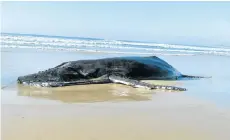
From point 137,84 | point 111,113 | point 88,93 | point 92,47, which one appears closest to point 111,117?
point 111,113

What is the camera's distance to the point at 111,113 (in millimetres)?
5438

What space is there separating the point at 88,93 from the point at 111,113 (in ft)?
5.96

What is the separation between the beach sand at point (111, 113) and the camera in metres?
4.32

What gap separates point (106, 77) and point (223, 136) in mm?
4689

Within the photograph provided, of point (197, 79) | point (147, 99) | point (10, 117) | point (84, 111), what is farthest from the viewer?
point (197, 79)

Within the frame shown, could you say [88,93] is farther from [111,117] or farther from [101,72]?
[111,117]

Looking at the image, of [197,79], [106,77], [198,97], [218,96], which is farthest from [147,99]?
[197,79]

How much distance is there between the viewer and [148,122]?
16.3ft

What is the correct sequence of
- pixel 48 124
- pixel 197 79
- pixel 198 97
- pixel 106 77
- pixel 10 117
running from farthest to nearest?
pixel 197 79 < pixel 106 77 < pixel 198 97 < pixel 10 117 < pixel 48 124

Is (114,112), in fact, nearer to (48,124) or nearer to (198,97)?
(48,124)

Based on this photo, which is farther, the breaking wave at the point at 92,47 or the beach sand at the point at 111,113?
the breaking wave at the point at 92,47

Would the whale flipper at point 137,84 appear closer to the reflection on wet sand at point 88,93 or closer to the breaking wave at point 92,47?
the reflection on wet sand at point 88,93

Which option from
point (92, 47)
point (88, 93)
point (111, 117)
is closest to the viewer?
point (111, 117)

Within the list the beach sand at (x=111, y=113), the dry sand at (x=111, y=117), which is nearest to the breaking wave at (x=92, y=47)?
the beach sand at (x=111, y=113)
